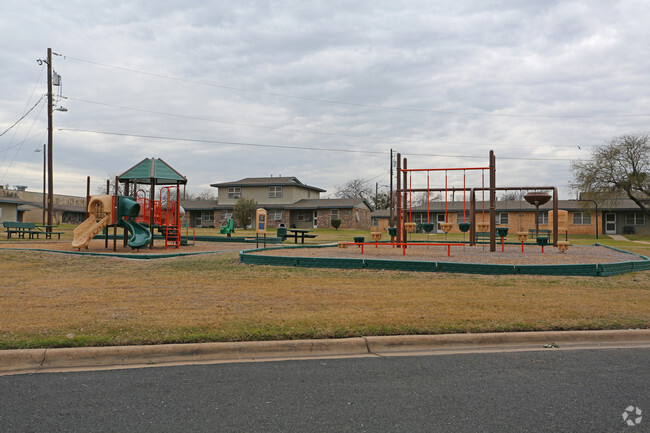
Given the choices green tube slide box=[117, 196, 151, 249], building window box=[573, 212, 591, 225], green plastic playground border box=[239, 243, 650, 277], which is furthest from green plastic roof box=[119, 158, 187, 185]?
building window box=[573, 212, 591, 225]

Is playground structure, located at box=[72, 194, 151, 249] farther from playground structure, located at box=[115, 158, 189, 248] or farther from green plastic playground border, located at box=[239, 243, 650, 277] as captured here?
green plastic playground border, located at box=[239, 243, 650, 277]

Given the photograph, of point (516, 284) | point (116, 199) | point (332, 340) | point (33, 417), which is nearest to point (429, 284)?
point (516, 284)

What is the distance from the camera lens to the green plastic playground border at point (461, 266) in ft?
39.5

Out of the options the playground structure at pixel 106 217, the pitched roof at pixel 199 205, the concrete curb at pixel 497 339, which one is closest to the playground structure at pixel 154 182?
the playground structure at pixel 106 217

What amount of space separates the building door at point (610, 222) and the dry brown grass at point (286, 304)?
1730 inches

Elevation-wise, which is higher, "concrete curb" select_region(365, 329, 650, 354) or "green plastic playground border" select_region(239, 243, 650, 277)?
"green plastic playground border" select_region(239, 243, 650, 277)

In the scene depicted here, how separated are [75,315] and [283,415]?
4626mm

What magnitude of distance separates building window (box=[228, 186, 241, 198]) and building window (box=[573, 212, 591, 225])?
1531 inches

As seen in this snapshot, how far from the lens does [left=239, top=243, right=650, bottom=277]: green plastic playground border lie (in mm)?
12047

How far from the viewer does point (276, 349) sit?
18.9 ft

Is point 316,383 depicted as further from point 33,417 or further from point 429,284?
point 429,284

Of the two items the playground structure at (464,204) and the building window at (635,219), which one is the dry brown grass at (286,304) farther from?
the building window at (635,219)

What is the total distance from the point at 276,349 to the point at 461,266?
7934 mm

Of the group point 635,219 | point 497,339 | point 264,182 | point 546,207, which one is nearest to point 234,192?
point 264,182
